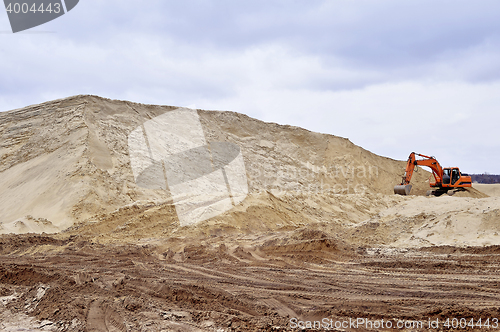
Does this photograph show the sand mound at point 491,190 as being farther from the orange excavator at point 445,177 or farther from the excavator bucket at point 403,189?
the excavator bucket at point 403,189

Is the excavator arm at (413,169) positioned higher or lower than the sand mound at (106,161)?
lower

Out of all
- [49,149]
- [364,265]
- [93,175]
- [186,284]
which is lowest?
[364,265]

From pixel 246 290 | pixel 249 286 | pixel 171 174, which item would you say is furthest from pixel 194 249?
pixel 171 174

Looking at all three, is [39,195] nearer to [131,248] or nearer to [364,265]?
[131,248]

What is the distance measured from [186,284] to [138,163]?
15396mm

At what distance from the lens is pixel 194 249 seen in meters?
10.2

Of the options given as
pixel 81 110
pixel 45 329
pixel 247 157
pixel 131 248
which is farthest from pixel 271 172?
pixel 45 329

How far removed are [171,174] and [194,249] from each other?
11.3 meters

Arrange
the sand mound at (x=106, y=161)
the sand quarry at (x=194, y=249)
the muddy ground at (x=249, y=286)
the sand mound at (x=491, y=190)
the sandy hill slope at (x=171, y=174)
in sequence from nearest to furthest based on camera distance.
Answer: the muddy ground at (x=249, y=286), the sand quarry at (x=194, y=249), the sandy hill slope at (x=171, y=174), the sand mound at (x=106, y=161), the sand mound at (x=491, y=190)

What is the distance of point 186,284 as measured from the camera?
6.18m

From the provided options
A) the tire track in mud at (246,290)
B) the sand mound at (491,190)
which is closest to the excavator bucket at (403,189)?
the tire track in mud at (246,290)

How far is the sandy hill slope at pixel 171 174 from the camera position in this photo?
45.4 ft

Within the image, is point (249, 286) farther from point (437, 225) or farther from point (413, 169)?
point (413, 169)

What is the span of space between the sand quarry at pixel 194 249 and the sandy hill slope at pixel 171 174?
0.10 metres
